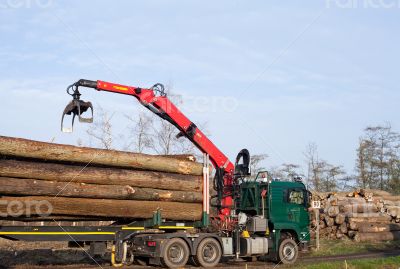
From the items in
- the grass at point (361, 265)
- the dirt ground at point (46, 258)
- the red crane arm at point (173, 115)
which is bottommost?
the grass at point (361, 265)

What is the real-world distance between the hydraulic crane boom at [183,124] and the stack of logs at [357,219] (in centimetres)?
1046

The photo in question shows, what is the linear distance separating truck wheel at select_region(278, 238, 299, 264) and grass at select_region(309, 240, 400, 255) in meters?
2.85

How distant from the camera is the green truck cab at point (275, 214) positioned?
18.2 meters

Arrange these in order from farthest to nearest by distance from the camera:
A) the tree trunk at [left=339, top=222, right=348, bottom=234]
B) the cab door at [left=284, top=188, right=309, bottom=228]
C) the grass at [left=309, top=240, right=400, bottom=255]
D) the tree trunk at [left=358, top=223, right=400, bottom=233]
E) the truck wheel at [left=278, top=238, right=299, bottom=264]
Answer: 1. the tree trunk at [left=339, top=222, right=348, bottom=234]
2. the tree trunk at [left=358, top=223, right=400, bottom=233]
3. the grass at [left=309, top=240, right=400, bottom=255]
4. the cab door at [left=284, top=188, right=309, bottom=228]
5. the truck wheel at [left=278, top=238, right=299, bottom=264]

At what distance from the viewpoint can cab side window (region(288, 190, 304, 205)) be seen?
19.0 metres

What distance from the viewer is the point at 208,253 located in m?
16.7

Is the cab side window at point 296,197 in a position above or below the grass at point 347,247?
above

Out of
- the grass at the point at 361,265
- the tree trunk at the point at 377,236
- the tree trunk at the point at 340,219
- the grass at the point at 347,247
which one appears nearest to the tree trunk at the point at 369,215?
the tree trunk at the point at 340,219

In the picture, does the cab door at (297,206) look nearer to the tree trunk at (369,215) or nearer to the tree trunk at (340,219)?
the tree trunk at (340,219)

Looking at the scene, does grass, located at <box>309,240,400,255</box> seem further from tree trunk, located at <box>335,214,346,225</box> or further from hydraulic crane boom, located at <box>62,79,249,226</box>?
hydraulic crane boom, located at <box>62,79,249,226</box>

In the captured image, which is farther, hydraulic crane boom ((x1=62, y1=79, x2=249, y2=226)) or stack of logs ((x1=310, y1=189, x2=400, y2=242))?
stack of logs ((x1=310, y1=189, x2=400, y2=242))
